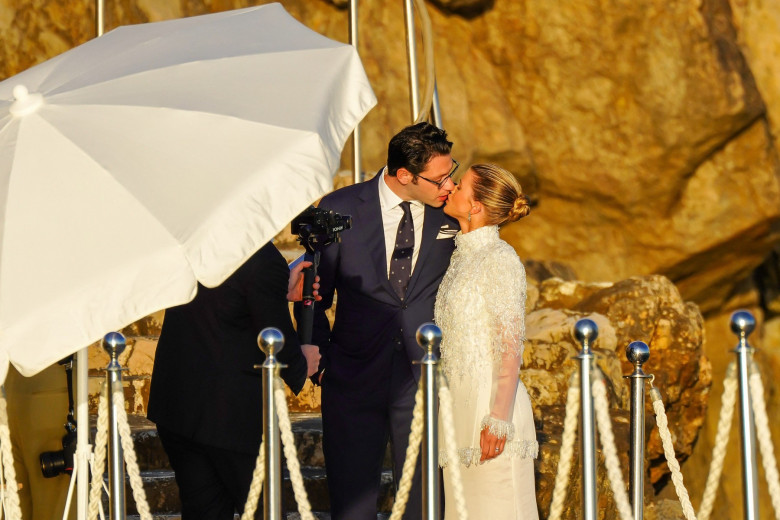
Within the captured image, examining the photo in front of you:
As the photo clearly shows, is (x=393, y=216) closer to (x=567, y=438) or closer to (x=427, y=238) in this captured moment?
(x=427, y=238)

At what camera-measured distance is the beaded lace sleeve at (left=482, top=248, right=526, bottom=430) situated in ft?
12.3

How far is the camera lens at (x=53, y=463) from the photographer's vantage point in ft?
12.5

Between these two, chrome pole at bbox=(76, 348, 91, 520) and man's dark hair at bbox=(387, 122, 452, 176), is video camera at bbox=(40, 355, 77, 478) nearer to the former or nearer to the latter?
chrome pole at bbox=(76, 348, 91, 520)

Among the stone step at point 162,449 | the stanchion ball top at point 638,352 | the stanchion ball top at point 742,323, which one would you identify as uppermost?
the stone step at point 162,449

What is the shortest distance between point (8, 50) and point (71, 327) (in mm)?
7669

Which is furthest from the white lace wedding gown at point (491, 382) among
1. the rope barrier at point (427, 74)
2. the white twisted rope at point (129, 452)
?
the rope barrier at point (427, 74)

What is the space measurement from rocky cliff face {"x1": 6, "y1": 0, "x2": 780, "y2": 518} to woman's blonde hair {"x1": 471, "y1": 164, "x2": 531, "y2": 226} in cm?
628

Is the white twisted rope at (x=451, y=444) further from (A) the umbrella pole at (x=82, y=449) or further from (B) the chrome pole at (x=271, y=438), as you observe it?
(A) the umbrella pole at (x=82, y=449)

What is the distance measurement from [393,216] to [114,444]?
147cm

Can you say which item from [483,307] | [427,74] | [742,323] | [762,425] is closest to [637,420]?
[483,307]

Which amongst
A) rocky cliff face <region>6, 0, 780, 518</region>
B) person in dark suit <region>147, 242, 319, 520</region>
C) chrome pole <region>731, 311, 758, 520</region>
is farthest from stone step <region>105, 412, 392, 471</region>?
rocky cliff face <region>6, 0, 780, 518</region>

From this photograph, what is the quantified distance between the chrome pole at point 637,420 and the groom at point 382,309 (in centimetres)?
76

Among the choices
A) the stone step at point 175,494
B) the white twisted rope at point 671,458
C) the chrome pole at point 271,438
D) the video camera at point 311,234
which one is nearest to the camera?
the chrome pole at point 271,438

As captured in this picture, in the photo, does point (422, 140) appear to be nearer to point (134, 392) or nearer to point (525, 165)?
point (134, 392)
